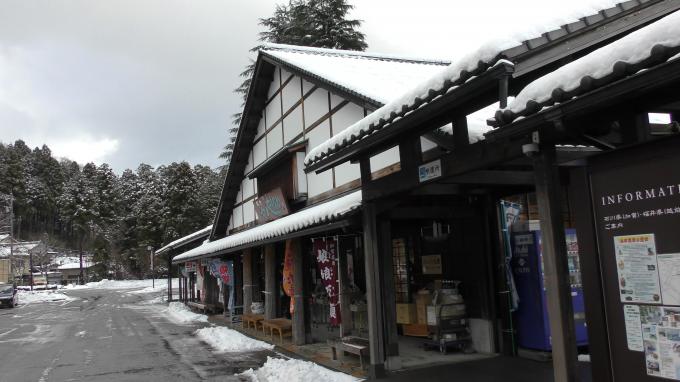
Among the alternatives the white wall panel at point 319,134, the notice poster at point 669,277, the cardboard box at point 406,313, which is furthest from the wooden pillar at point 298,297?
the notice poster at point 669,277

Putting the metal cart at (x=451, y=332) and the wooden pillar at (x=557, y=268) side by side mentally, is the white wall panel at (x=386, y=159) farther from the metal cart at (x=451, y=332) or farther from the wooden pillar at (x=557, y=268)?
the wooden pillar at (x=557, y=268)

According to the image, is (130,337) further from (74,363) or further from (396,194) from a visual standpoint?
(396,194)

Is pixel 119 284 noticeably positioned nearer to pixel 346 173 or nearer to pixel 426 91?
pixel 346 173

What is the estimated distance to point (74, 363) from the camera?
11.5 m

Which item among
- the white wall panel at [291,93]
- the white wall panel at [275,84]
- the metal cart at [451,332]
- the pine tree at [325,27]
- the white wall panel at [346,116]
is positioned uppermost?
the pine tree at [325,27]

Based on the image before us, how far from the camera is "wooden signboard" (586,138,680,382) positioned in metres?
3.30

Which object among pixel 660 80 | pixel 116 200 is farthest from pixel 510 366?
pixel 116 200

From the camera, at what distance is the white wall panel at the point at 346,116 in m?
10.6

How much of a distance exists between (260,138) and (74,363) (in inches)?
340

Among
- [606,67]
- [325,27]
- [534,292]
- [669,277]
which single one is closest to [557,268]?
[669,277]

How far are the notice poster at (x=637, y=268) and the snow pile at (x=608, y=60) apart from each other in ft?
3.74

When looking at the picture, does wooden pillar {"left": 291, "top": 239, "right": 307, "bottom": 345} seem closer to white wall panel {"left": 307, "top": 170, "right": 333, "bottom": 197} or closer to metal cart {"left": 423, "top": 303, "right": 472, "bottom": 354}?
white wall panel {"left": 307, "top": 170, "right": 333, "bottom": 197}

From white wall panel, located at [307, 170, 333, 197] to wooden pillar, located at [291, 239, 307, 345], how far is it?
150 centimetres

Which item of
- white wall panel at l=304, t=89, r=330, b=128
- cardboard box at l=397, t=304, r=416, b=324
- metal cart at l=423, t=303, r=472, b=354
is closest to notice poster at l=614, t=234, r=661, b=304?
metal cart at l=423, t=303, r=472, b=354
